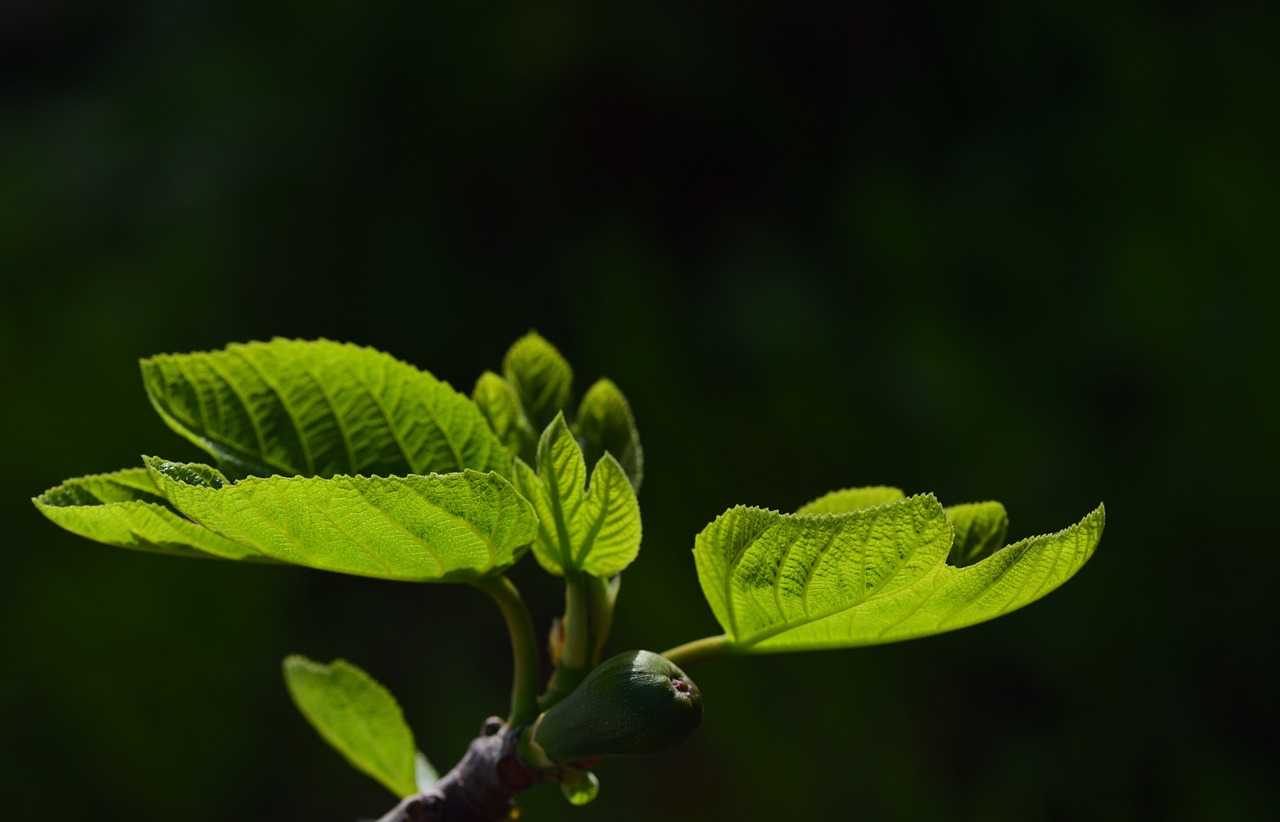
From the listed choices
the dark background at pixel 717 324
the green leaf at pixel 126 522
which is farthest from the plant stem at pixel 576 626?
the dark background at pixel 717 324

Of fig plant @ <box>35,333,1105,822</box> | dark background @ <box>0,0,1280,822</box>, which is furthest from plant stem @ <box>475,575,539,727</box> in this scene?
dark background @ <box>0,0,1280,822</box>

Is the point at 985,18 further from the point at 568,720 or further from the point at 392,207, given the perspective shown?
the point at 568,720

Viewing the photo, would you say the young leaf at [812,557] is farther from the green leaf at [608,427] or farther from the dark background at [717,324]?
the dark background at [717,324]

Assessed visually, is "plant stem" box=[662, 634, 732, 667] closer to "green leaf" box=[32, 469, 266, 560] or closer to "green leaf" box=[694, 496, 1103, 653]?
"green leaf" box=[694, 496, 1103, 653]

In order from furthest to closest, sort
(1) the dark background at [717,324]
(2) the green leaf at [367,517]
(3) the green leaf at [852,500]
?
(1) the dark background at [717,324] → (3) the green leaf at [852,500] → (2) the green leaf at [367,517]

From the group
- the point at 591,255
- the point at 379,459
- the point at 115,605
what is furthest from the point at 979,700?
the point at 379,459
